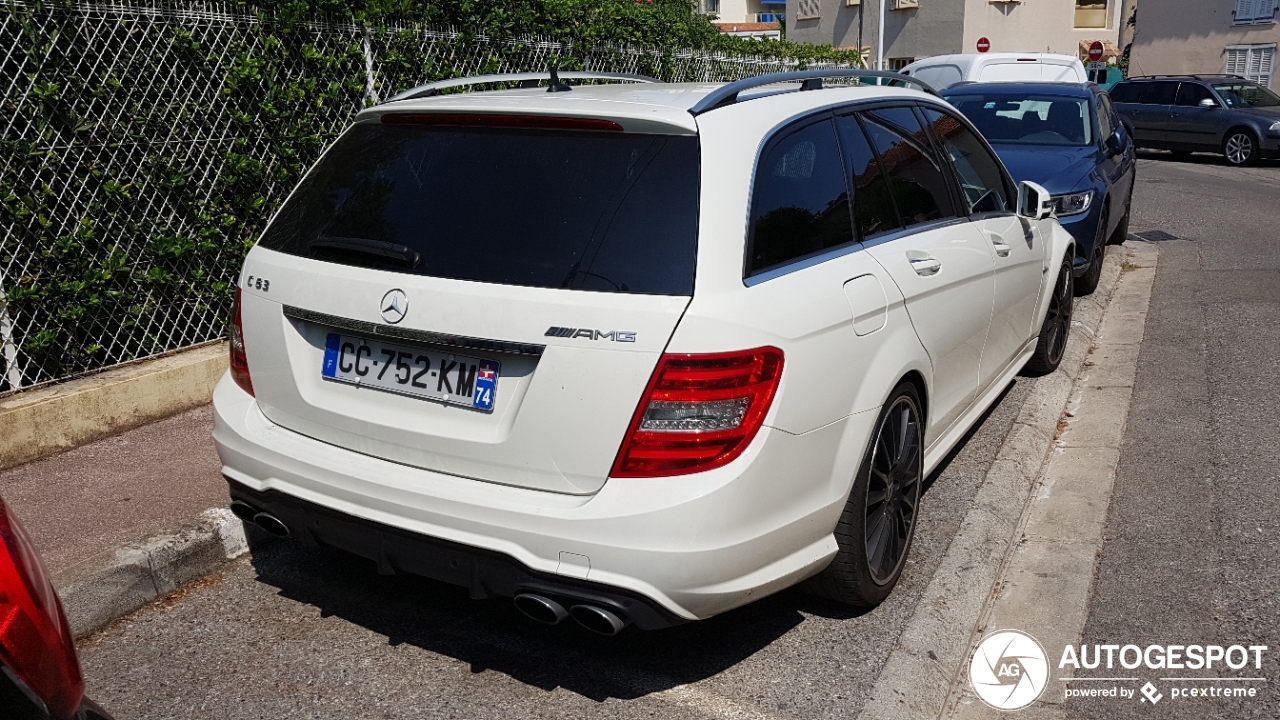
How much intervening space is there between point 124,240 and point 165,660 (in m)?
2.65

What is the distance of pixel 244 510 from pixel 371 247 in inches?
36.3

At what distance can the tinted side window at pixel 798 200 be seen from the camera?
3.14 metres

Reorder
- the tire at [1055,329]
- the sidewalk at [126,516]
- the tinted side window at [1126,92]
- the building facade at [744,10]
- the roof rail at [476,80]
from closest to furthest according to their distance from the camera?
the sidewalk at [126,516] < the roof rail at [476,80] < the tire at [1055,329] < the tinted side window at [1126,92] < the building facade at [744,10]

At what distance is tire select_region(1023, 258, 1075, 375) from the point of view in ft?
21.0

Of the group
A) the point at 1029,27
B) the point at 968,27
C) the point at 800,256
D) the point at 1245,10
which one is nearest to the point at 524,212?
the point at 800,256

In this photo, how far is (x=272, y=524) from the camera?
330 centimetres

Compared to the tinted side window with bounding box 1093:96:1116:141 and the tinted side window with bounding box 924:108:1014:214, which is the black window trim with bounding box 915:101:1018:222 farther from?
the tinted side window with bounding box 1093:96:1116:141

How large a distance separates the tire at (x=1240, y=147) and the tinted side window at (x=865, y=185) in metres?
19.7

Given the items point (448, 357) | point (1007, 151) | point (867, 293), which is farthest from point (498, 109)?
point (1007, 151)

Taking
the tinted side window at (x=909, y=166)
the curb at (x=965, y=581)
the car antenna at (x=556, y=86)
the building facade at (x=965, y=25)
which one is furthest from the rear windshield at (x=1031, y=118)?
the building facade at (x=965, y=25)

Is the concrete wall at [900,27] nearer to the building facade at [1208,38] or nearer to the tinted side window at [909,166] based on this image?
the building facade at [1208,38]

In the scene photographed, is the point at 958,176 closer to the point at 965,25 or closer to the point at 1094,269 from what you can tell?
the point at 1094,269

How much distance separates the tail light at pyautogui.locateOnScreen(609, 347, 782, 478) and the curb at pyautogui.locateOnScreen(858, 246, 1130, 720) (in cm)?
97

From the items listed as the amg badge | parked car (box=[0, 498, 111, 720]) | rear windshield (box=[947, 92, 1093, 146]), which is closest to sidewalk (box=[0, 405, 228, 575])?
parked car (box=[0, 498, 111, 720])
